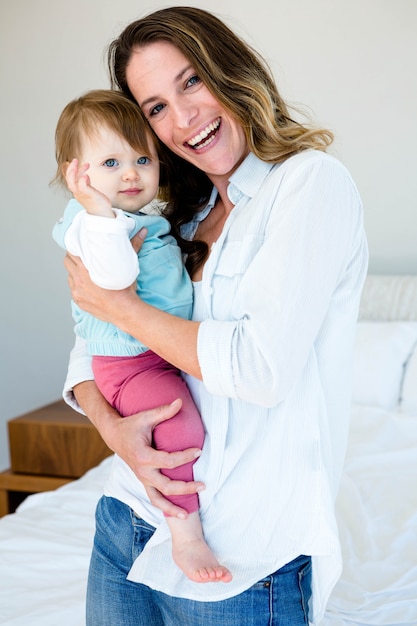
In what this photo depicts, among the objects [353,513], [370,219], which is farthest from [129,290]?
[370,219]

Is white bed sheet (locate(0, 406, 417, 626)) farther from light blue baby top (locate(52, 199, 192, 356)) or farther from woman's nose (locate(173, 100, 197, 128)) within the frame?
woman's nose (locate(173, 100, 197, 128))

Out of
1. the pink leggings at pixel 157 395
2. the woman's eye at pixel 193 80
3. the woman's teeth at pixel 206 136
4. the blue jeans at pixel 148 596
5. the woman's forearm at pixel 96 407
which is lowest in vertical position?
the blue jeans at pixel 148 596

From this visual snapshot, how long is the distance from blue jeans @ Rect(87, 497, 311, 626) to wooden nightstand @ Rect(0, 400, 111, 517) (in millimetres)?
1868

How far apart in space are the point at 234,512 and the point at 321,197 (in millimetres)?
451

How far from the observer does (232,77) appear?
3.98ft

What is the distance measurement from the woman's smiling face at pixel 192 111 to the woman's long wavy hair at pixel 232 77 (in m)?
0.02

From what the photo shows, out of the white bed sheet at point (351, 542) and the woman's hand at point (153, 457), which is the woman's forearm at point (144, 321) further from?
the white bed sheet at point (351, 542)

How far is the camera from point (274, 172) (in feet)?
3.63

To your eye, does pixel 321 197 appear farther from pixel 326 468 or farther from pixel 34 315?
pixel 34 315

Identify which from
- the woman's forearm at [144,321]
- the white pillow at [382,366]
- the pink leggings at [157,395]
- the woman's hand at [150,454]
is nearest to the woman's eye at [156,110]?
the woman's forearm at [144,321]

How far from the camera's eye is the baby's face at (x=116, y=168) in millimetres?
1349

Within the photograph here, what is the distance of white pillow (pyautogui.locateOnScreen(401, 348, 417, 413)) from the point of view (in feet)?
8.32

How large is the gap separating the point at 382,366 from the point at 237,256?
5.44 feet

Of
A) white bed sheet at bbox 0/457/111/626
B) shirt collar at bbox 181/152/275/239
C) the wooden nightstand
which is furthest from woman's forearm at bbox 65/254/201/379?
the wooden nightstand
